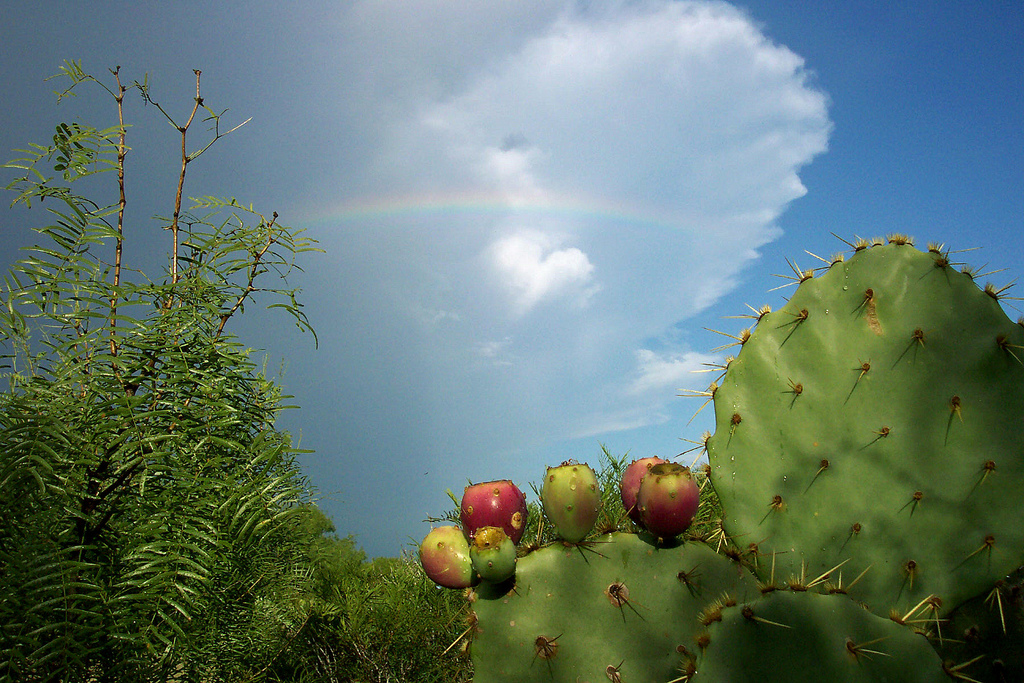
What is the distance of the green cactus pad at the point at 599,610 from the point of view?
1188 millimetres

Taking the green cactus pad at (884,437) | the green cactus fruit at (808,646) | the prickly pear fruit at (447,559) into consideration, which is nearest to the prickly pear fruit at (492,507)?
the prickly pear fruit at (447,559)

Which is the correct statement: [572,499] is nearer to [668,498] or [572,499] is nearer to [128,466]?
[668,498]

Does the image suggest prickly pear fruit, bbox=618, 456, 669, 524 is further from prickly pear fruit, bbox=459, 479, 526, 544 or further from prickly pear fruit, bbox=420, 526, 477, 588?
prickly pear fruit, bbox=420, 526, 477, 588

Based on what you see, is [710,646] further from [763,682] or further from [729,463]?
[729,463]

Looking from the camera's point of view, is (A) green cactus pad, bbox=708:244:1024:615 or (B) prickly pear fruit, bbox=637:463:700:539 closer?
(B) prickly pear fruit, bbox=637:463:700:539

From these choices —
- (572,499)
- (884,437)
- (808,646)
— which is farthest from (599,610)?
(884,437)

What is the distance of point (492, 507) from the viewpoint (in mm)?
1217

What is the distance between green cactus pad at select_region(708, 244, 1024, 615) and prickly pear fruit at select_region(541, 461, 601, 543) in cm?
41

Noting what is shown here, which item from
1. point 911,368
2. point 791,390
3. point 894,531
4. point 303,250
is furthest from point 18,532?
point 911,368

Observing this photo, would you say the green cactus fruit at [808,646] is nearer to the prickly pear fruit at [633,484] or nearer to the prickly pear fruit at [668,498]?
the prickly pear fruit at [668,498]

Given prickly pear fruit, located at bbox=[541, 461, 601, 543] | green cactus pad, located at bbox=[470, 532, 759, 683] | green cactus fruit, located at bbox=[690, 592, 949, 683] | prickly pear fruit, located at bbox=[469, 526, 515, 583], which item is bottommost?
green cactus fruit, located at bbox=[690, 592, 949, 683]

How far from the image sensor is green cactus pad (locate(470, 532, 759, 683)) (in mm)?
1188

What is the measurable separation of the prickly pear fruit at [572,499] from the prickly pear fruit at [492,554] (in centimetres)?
11

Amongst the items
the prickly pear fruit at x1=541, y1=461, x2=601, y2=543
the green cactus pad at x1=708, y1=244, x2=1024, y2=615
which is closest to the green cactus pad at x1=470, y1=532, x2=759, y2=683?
the prickly pear fruit at x1=541, y1=461, x2=601, y2=543
